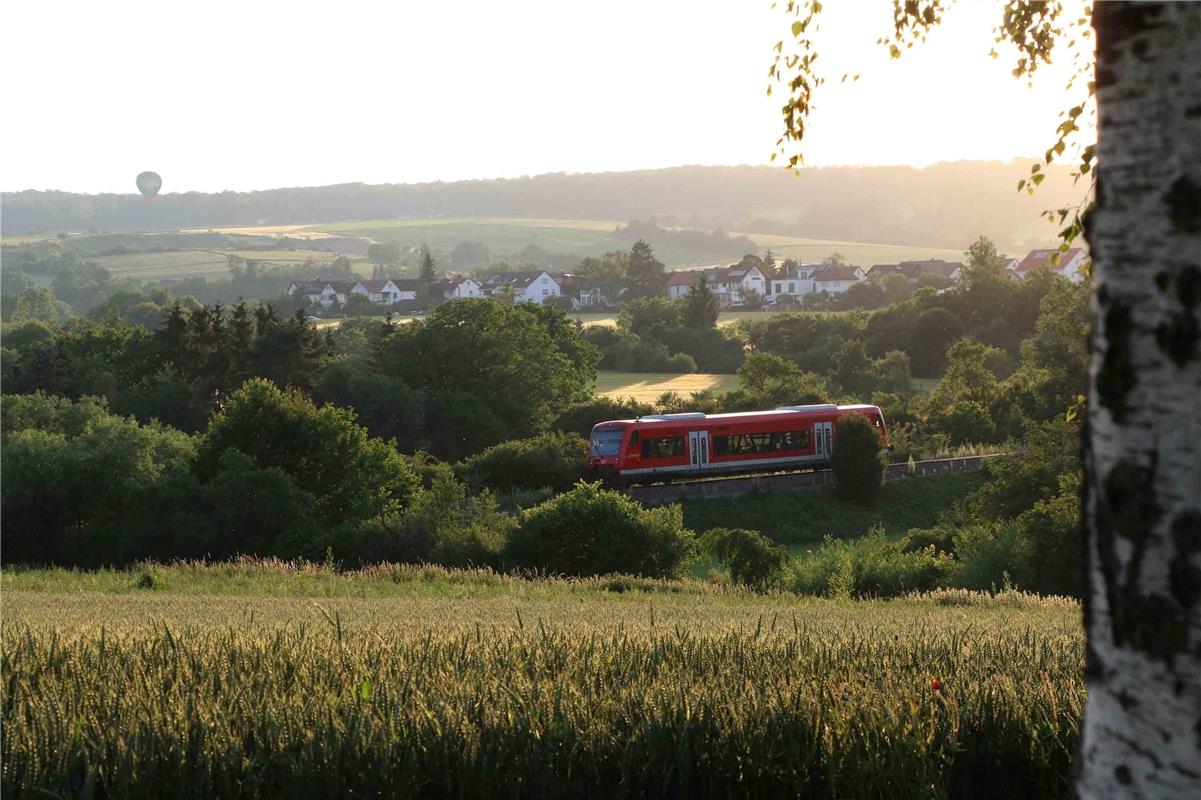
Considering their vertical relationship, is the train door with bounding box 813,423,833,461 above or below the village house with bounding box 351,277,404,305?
above

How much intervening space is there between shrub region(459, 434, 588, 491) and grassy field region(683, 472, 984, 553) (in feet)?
22.8

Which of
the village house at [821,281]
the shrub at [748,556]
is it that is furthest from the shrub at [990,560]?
the village house at [821,281]

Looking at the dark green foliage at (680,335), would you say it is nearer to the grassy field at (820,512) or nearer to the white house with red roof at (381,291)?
the grassy field at (820,512)

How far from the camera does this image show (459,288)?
167 m

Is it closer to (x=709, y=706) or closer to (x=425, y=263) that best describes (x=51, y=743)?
(x=709, y=706)

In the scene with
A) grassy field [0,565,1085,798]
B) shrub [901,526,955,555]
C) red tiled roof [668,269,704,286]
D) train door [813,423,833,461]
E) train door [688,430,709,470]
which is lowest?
red tiled roof [668,269,704,286]

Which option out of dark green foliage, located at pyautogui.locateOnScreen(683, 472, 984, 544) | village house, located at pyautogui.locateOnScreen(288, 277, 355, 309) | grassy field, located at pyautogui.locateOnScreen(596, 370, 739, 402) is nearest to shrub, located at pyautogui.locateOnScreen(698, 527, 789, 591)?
dark green foliage, located at pyautogui.locateOnScreen(683, 472, 984, 544)

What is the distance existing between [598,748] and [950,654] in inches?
→ 96.1

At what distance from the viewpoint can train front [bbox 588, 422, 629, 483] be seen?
43281mm

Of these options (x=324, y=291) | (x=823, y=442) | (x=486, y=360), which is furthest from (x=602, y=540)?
(x=324, y=291)

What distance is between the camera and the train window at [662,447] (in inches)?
1721

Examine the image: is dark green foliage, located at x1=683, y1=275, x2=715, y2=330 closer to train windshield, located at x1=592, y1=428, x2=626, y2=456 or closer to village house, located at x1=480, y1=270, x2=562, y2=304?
village house, located at x1=480, y1=270, x2=562, y2=304

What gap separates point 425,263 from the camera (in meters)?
162

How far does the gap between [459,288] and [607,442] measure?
410 feet
